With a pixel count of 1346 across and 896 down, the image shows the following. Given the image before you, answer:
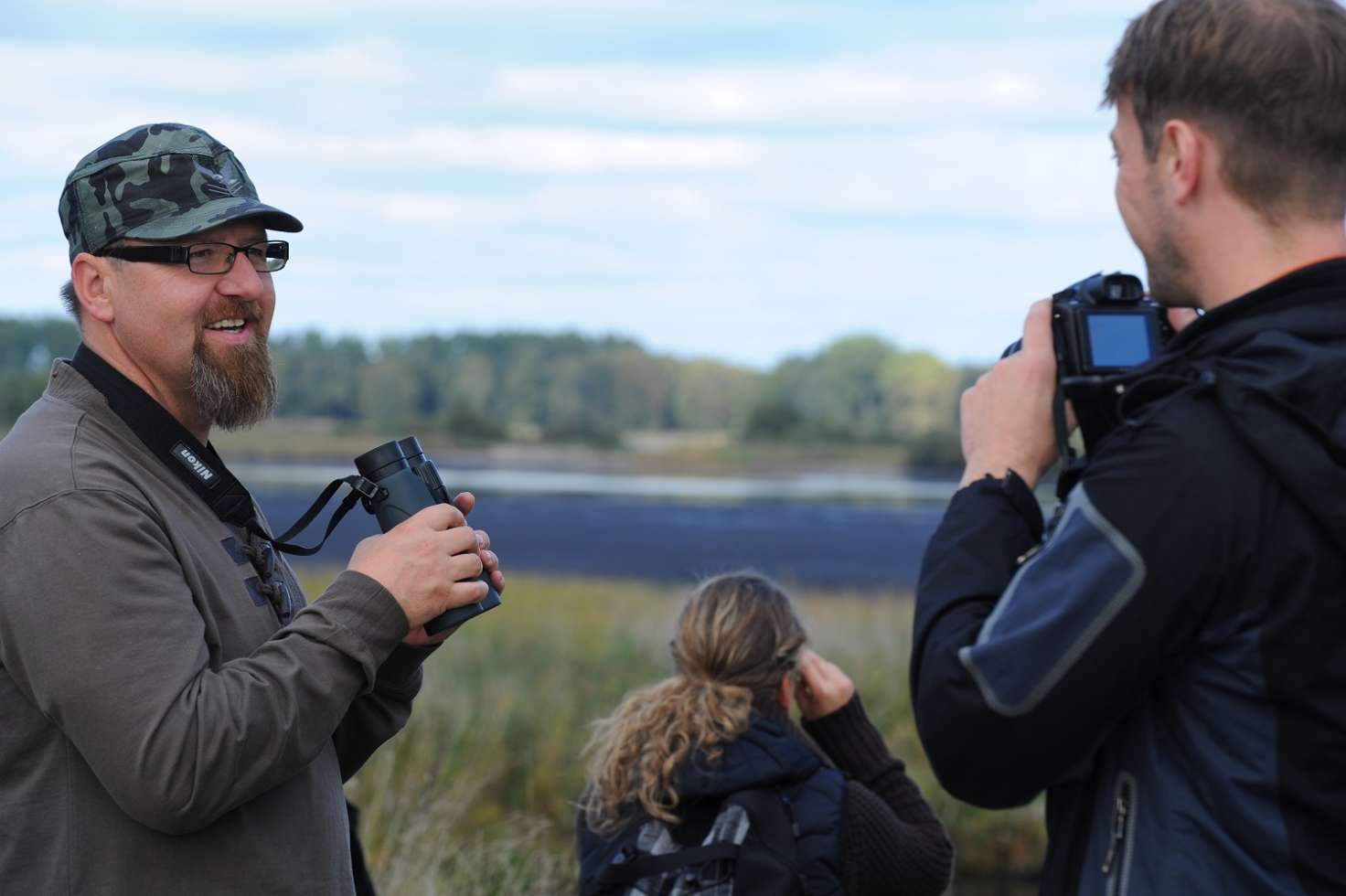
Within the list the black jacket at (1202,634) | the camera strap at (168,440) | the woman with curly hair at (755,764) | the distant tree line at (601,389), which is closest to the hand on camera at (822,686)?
the woman with curly hair at (755,764)

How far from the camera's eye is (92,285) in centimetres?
260

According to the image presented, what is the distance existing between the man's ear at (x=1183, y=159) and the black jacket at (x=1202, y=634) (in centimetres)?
16

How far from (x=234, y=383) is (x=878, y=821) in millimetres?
1750

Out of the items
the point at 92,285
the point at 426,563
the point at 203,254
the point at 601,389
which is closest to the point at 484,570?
the point at 426,563

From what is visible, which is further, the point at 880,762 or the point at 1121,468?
the point at 880,762

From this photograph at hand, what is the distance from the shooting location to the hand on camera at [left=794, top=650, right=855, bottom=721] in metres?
3.58

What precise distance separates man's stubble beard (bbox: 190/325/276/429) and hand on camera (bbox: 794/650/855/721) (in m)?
1.51

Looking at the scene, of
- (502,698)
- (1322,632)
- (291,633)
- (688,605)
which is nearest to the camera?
(1322,632)

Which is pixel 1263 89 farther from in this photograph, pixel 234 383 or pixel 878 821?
pixel 878 821

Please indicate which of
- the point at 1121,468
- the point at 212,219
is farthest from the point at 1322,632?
the point at 212,219

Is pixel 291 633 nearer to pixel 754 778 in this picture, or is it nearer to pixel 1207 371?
pixel 754 778

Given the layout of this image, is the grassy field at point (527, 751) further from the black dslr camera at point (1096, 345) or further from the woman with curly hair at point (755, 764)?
the black dslr camera at point (1096, 345)

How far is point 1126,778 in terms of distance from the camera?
1831 mm

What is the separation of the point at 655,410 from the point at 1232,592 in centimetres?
13272
